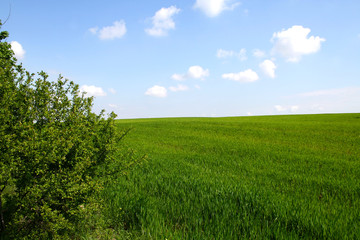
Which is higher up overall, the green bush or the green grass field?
the green bush

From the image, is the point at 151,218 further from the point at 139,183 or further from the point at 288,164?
the point at 288,164

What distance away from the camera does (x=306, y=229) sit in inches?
147

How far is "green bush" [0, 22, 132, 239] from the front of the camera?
2654 mm

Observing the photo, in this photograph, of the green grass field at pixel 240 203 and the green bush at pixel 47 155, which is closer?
the green bush at pixel 47 155

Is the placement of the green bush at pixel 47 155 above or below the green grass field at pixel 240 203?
above

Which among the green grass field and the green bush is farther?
the green grass field

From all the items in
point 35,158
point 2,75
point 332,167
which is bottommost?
point 332,167

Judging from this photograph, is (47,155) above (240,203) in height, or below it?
above

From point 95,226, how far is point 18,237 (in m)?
1.16

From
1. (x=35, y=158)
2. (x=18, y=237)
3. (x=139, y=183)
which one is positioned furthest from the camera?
(x=139, y=183)

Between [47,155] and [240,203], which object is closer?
[47,155]

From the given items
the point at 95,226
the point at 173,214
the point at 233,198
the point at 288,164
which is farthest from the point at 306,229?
the point at 288,164

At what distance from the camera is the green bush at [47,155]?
265 centimetres

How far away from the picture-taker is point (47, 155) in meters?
2.72
